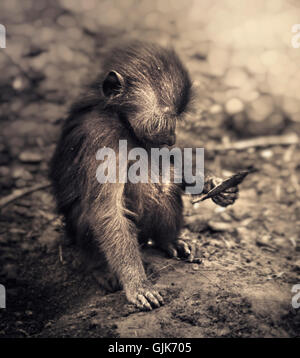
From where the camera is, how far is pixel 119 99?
10.5 ft

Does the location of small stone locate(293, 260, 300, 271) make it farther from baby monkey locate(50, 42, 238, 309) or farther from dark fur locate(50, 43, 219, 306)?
dark fur locate(50, 43, 219, 306)

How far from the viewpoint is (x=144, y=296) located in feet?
9.64

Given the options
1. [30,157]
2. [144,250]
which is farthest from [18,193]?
[144,250]

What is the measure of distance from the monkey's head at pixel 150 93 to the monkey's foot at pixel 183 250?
101 cm

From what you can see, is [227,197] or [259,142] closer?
[227,197]

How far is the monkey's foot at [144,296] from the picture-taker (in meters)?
2.88

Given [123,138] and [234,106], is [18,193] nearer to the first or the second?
[123,138]

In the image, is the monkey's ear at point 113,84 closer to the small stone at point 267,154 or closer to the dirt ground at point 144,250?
the dirt ground at point 144,250

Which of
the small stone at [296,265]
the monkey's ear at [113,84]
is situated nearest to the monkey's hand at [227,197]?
the small stone at [296,265]

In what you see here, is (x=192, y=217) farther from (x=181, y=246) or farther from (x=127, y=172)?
(x=127, y=172)

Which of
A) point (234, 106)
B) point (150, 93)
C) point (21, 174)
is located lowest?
point (21, 174)

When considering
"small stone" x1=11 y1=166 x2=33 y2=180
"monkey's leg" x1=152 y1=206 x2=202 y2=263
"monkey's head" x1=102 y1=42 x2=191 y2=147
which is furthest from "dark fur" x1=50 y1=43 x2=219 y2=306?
"small stone" x1=11 y1=166 x2=33 y2=180

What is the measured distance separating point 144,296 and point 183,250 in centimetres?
76

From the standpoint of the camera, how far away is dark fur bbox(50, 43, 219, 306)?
3.13 metres
